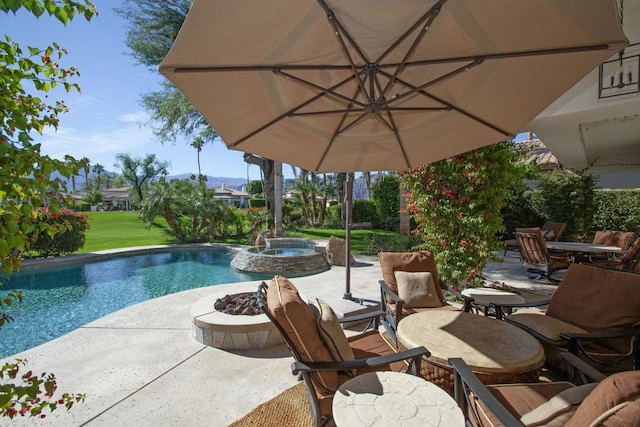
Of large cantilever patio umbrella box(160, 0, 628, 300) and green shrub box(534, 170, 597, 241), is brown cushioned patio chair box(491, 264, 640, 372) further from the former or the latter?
green shrub box(534, 170, 597, 241)

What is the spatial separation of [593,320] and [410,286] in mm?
1851

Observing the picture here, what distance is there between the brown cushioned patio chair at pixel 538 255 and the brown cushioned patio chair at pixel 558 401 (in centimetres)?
541

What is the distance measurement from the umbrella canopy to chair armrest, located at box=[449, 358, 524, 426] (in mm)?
2015

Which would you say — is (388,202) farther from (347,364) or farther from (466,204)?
(347,364)

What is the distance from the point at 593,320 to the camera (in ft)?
10.5

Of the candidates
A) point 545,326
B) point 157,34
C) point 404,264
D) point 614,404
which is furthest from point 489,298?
point 157,34

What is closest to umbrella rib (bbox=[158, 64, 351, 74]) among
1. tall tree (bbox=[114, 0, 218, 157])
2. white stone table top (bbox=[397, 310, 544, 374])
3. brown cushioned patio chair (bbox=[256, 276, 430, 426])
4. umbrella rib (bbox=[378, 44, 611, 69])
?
umbrella rib (bbox=[378, 44, 611, 69])

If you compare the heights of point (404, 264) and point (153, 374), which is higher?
point (404, 264)

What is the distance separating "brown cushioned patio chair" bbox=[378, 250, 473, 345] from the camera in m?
3.88

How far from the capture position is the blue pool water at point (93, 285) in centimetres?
546

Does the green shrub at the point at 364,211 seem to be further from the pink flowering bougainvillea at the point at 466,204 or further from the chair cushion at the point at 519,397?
the chair cushion at the point at 519,397

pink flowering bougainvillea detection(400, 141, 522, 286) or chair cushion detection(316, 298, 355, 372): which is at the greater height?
pink flowering bougainvillea detection(400, 141, 522, 286)

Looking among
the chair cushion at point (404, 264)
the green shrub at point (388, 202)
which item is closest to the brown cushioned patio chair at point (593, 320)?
the chair cushion at point (404, 264)

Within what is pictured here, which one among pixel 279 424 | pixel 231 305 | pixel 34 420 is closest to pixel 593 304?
pixel 279 424
